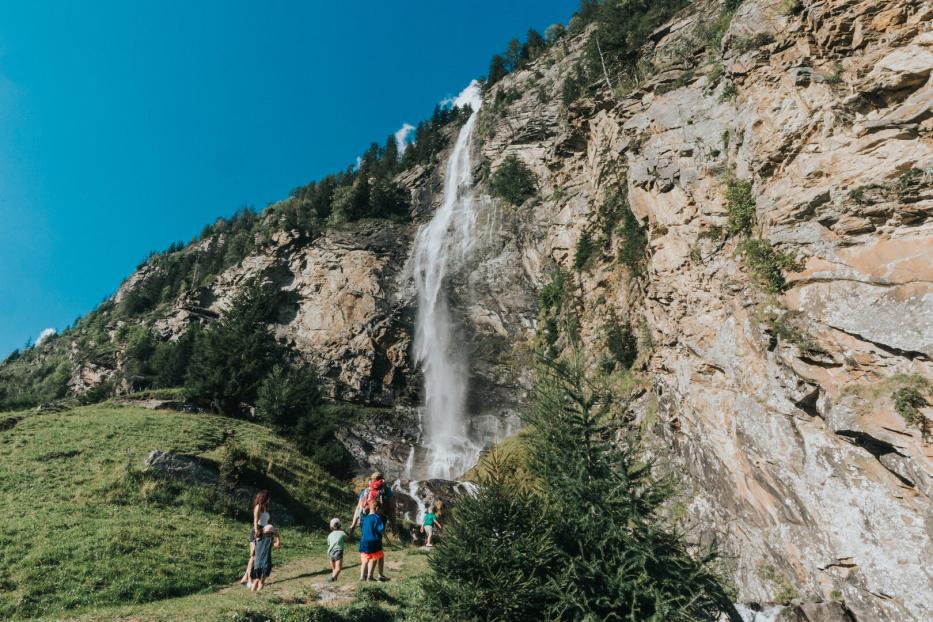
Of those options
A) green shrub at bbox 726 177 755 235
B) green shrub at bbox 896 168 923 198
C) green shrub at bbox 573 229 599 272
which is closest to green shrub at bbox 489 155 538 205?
green shrub at bbox 573 229 599 272

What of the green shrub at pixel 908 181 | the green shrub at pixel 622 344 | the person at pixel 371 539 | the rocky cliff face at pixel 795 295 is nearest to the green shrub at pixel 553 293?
the rocky cliff face at pixel 795 295

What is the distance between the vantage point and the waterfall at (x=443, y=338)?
114ft

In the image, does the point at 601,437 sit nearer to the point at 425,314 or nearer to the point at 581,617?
the point at 581,617

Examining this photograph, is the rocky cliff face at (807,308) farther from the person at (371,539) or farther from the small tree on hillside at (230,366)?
the small tree on hillside at (230,366)

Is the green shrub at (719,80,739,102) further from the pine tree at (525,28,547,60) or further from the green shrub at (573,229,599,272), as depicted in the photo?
the pine tree at (525,28,547,60)

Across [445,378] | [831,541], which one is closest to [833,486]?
[831,541]

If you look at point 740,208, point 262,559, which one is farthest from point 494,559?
point 740,208

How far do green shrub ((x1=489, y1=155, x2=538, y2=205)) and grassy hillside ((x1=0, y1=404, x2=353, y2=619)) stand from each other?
31.0m

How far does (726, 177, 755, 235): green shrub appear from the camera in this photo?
18234 mm

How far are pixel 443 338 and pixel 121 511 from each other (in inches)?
1152

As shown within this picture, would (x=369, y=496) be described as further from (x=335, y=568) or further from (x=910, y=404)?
(x=910, y=404)

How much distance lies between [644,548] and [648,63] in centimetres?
3439

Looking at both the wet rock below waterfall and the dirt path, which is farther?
the wet rock below waterfall

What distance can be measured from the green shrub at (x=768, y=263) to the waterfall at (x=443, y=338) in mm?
22602
